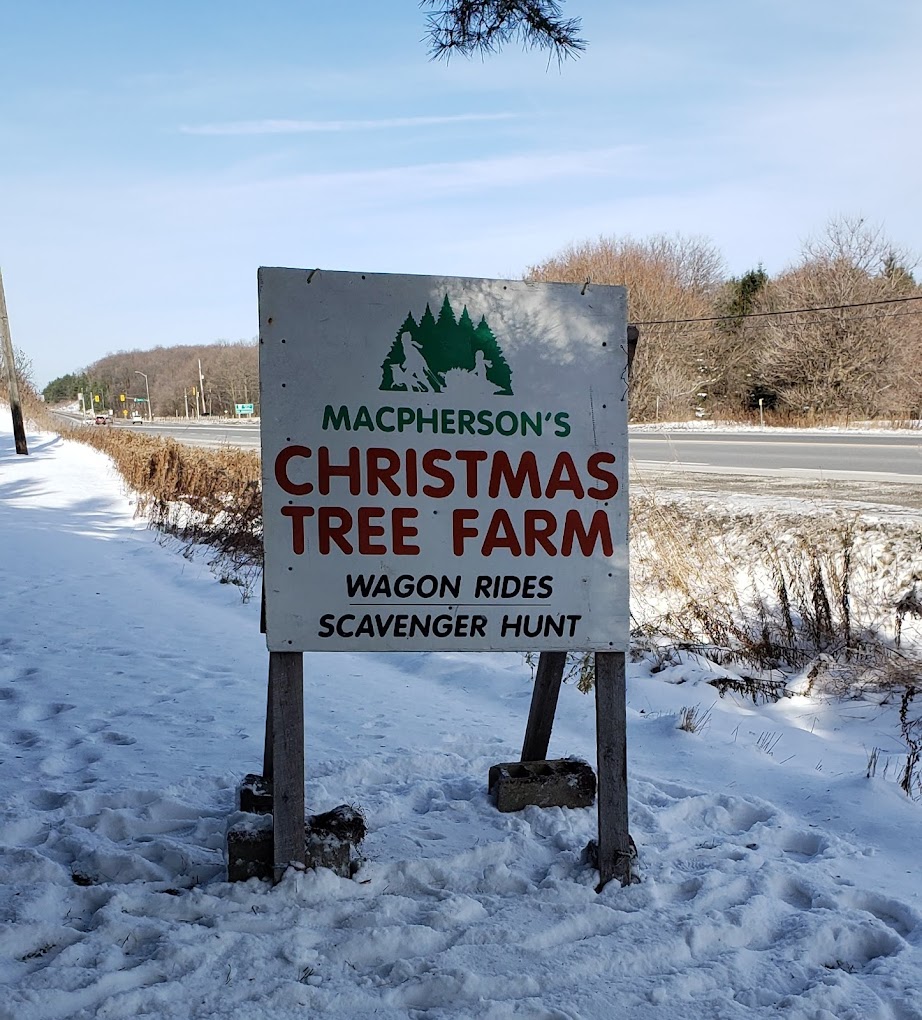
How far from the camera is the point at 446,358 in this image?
2688 millimetres

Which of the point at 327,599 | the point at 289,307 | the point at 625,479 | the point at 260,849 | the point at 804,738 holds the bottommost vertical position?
the point at 804,738

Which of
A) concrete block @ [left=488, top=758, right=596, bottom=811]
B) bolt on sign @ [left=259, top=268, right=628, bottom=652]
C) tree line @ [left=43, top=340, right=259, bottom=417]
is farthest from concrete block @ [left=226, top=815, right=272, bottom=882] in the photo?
tree line @ [left=43, top=340, right=259, bottom=417]

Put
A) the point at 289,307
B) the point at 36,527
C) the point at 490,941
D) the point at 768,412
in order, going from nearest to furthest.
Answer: the point at 490,941
the point at 289,307
the point at 36,527
the point at 768,412

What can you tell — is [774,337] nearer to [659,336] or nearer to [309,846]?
[659,336]

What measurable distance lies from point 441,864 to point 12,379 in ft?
91.8

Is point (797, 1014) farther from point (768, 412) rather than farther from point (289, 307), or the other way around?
point (768, 412)

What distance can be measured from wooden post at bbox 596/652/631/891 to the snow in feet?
0.28

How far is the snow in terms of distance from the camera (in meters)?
2.15

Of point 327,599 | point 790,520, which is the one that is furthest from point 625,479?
point 790,520

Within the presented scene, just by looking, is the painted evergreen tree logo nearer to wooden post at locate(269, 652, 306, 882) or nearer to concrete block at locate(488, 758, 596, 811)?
wooden post at locate(269, 652, 306, 882)

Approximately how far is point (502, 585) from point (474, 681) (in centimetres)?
260

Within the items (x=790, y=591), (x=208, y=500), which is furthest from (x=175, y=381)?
(x=790, y=591)

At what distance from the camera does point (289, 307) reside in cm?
262

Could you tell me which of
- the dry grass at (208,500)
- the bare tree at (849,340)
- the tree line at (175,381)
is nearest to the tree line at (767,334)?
the bare tree at (849,340)
